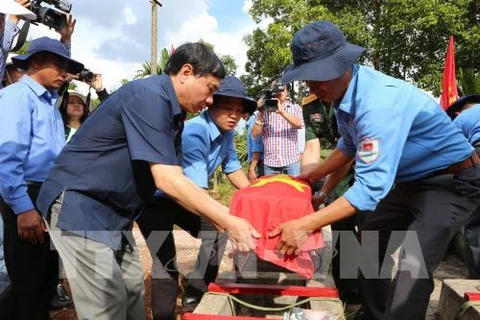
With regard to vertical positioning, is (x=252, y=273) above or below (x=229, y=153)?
below

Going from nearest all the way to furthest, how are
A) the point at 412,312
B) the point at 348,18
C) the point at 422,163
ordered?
1. the point at 412,312
2. the point at 422,163
3. the point at 348,18

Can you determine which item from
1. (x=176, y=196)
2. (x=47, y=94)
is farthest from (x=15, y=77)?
(x=176, y=196)

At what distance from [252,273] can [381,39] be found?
45.4 feet

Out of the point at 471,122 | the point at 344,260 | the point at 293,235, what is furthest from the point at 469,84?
the point at 293,235

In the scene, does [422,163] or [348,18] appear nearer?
[422,163]

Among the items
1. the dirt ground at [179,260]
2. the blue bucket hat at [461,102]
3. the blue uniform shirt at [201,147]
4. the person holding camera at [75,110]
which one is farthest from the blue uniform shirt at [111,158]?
the blue bucket hat at [461,102]

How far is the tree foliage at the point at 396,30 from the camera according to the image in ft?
45.8

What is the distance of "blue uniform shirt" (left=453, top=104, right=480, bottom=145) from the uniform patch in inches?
64.4

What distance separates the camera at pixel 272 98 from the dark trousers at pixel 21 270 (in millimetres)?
A: 2482

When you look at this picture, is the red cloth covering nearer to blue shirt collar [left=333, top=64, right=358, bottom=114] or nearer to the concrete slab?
blue shirt collar [left=333, top=64, right=358, bottom=114]

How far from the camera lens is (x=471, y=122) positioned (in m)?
3.18

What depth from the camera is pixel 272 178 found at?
2.84 metres

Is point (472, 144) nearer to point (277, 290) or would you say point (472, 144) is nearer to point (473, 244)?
point (473, 244)

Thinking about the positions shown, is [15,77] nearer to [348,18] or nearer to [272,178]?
[272,178]
